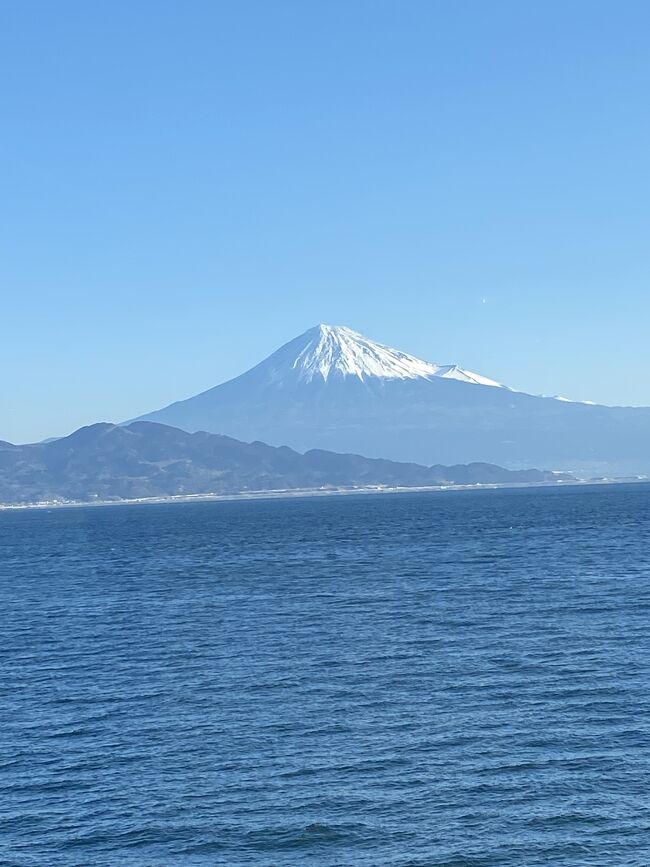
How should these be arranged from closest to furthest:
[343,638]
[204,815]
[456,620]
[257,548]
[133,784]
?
[204,815]
[133,784]
[343,638]
[456,620]
[257,548]

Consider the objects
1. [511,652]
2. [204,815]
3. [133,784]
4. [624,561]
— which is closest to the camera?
[204,815]

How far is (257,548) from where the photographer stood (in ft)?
504

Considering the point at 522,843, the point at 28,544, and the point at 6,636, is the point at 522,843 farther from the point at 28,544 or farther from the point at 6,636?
the point at 28,544

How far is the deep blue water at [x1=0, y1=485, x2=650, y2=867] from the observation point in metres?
33.9

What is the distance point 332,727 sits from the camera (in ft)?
149

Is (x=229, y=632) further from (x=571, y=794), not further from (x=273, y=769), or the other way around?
(x=571, y=794)

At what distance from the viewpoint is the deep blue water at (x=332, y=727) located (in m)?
33.9

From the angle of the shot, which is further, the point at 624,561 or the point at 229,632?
the point at 624,561

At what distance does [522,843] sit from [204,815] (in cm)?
941

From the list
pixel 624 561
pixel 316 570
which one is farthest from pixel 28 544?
pixel 624 561

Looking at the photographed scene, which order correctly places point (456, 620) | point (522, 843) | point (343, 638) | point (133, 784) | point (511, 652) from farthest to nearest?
1. point (456, 620)
2. point (343, 638)
3. point (511, 652)
4. point (133, 784)
5. point (522, 843)

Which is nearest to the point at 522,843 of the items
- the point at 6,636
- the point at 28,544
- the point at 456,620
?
the point at 456,620

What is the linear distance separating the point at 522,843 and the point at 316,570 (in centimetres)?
8209

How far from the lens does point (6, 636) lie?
74.1 m
